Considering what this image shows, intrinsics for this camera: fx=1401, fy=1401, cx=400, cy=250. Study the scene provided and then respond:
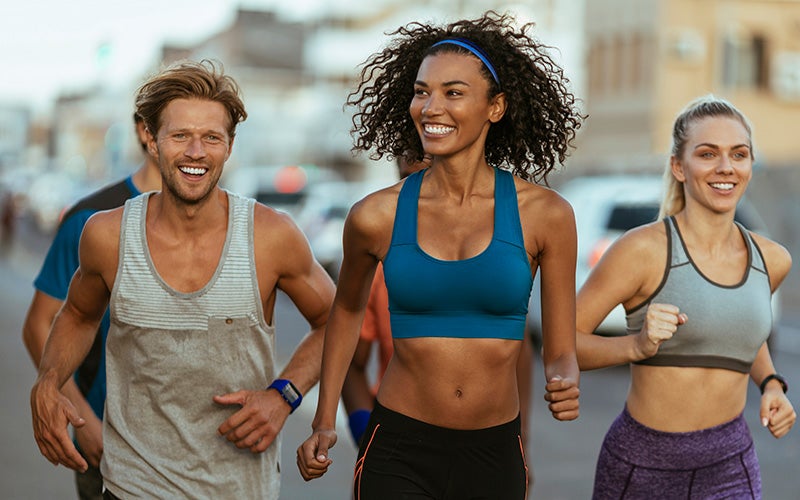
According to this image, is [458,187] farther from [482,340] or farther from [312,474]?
[312,474]

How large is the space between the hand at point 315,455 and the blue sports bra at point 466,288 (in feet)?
1.25

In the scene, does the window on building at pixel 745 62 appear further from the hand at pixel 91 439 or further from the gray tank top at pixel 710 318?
the hand at pixel 91 439

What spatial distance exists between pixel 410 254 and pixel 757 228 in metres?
10.9

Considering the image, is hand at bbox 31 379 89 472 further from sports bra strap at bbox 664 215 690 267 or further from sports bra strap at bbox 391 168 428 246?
sports bra strap at bbox 664 215 690 267

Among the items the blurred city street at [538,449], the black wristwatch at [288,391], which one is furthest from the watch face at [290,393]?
the blurred city street at [538,449]

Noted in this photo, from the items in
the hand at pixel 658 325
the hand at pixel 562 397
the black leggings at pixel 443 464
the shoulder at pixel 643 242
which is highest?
the shoulder at pixel 643 242

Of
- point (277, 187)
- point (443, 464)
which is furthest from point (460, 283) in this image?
point (277, 187)

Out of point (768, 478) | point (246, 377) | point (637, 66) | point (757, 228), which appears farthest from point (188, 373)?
point (637, 66)

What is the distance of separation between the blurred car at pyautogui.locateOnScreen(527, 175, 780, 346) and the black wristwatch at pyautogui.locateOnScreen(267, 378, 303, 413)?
9.26 meters

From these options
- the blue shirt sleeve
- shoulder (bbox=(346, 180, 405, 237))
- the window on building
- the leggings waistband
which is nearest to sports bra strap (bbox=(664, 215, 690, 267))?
the leggings waistband

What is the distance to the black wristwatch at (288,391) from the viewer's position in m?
4.32

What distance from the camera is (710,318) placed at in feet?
14.7

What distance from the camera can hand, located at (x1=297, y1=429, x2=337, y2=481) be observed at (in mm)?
3967

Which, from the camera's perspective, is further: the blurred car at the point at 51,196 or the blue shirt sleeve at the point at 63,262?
the blurred car at the point at 51,196
